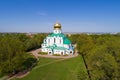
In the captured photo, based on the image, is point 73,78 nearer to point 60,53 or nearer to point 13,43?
point 13,43

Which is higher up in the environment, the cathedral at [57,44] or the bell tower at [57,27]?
the bell tower at [57,27]

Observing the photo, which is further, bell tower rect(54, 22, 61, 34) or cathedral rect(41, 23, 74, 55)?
bell tower rect(54, 22, 61, 34)

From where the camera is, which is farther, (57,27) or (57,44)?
(57,27)

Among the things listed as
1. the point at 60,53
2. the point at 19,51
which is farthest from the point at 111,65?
the point at 60,53

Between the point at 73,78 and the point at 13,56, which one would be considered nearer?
the point at 73,78

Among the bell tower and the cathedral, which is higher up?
the bell tower

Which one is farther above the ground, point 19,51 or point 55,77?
point 19,51

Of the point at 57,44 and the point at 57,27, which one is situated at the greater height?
the point at 57,27

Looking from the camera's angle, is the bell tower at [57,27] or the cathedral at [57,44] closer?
the cathedral at [57,44]
